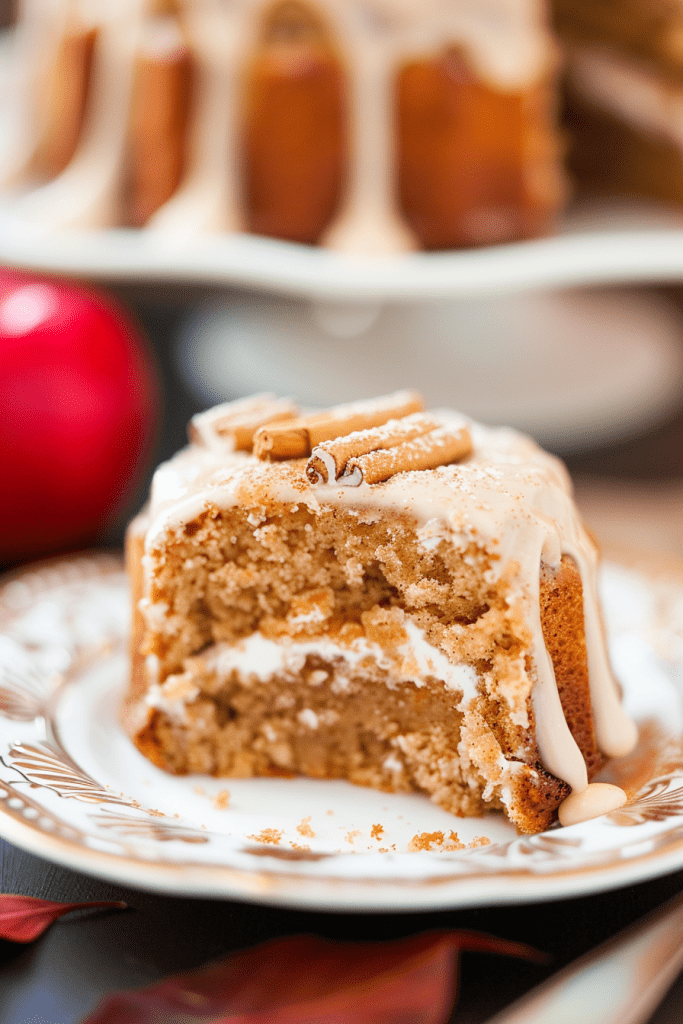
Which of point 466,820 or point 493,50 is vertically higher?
point 493,50

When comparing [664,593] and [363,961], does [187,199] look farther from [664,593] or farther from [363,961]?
[363,961]

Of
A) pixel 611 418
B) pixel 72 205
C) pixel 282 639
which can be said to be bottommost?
pixel 611 418

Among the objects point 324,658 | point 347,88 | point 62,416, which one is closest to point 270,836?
point 324,658

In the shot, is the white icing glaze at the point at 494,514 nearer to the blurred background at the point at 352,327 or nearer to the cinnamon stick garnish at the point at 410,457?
the cinnamon stick garnish at the point at 410,457

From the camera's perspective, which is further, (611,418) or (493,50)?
(611,418)

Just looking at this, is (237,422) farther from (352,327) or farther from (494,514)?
(352,327)

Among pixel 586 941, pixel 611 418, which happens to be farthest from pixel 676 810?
pixel 611 418

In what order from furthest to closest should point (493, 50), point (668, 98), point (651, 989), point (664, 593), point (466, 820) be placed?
point (668, 98), point (493, 50), point (664, 593), point (466, 820), point (651, 989)

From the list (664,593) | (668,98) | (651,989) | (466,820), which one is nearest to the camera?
(651,989)
